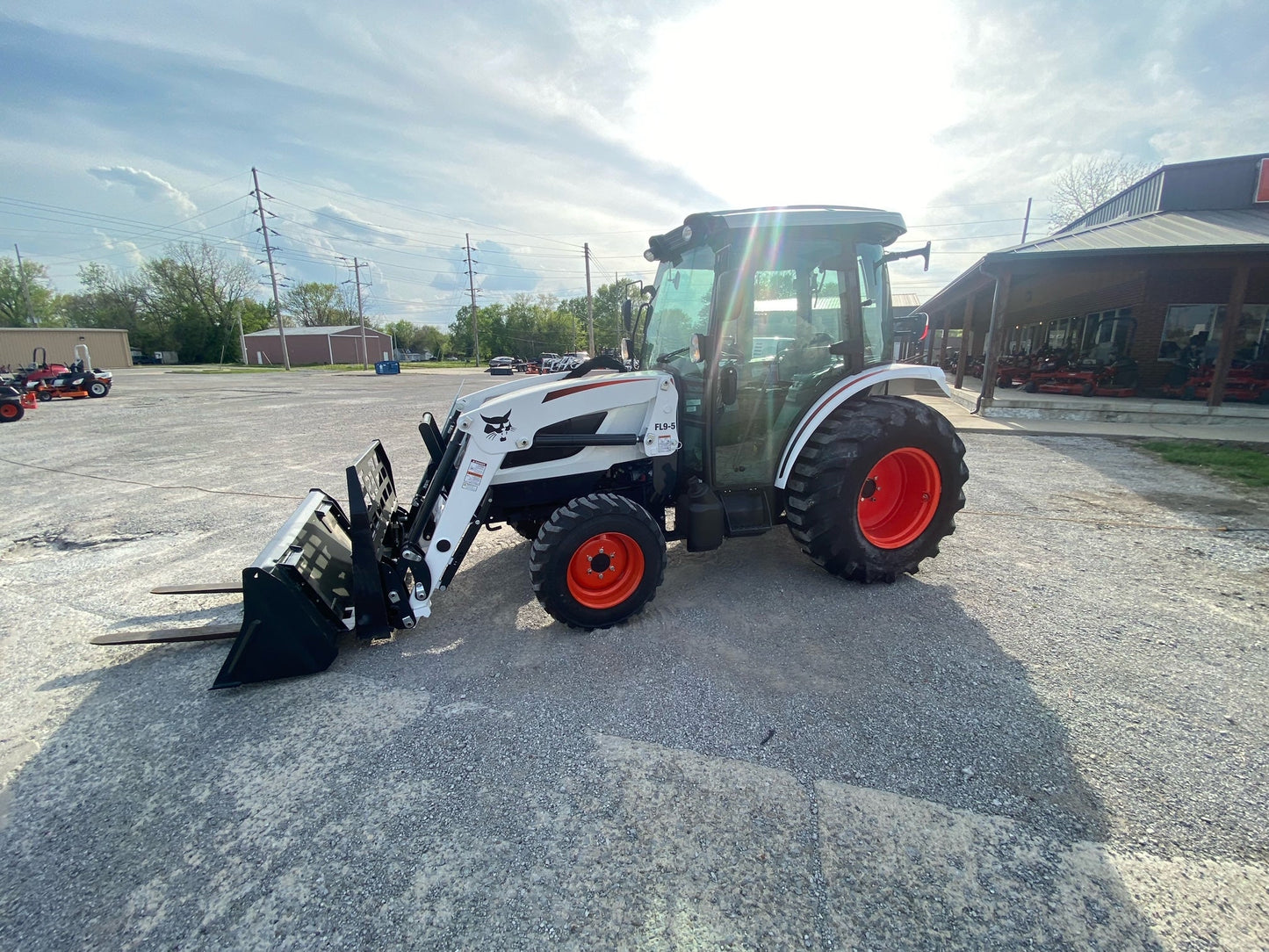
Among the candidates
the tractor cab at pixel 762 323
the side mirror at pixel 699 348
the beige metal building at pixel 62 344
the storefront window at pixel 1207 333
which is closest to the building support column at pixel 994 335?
the storefront window at pixel 1207 333

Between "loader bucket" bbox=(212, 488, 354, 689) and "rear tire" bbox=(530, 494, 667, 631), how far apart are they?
1013mm

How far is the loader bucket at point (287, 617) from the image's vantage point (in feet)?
8.54

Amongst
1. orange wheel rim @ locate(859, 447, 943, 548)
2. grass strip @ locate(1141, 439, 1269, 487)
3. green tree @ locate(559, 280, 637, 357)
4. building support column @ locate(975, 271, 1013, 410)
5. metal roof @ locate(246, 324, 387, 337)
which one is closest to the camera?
orange wheel rim @ locate(859, 447, 943, 548)

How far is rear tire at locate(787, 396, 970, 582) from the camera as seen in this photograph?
3.54 m

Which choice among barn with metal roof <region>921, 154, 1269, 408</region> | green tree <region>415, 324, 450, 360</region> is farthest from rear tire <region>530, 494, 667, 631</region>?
green tree <region>415, 324, 450, 360</region>

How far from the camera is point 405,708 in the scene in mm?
2576

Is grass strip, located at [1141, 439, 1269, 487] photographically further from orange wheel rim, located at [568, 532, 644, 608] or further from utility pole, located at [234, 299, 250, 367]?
utility pole, located at [234, 299, 250, 367]

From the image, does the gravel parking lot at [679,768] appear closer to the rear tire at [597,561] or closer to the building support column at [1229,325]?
the rear tire at [597,561]

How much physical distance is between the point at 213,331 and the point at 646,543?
73558mm

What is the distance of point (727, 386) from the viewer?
3.38 meters

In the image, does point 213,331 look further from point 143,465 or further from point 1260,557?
point 1260,557

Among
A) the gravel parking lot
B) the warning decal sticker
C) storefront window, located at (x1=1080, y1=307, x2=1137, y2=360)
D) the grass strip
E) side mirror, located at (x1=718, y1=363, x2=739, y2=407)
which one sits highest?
storefront window, located at (x1=1080, y1=307, x2=1137, y2=360)

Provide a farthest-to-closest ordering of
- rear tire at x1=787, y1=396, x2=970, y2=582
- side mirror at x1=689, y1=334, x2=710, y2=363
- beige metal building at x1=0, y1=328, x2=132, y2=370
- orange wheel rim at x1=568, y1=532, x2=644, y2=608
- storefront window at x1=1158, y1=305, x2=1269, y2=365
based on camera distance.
→ 1. beige metal building at x1=0, y1=328, x2=132, y2=370
2. storefront window at x1=1158, y1=305, x2=1269, y2=365
3. rear tire at x1=787, y1=396, x2=970, y2=582
4. side mirror at x1=689, y1=334, x2=710, y2=363
5. orange wheel rim at x1=568, y1=532, x2=644, y2=608

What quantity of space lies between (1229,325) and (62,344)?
197ft
